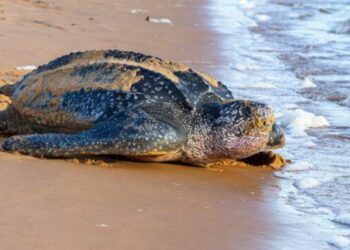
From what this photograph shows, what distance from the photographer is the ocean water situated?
4.20 meters

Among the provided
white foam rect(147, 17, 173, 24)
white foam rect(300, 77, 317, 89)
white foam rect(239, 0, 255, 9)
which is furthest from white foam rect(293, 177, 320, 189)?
white foam rect(239, 0, 255, 9)

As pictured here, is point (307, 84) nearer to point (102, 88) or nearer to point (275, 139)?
point (275, 139)

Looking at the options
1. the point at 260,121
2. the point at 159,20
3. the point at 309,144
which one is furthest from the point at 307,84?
the point at 159,20

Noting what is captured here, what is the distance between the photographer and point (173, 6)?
577 inches

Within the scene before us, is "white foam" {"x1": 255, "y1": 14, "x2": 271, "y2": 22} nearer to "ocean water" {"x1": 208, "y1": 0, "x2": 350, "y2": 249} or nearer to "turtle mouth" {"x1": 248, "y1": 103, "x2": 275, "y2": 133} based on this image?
"ocean water" {"x1": 208, "y1": 0, "x2": 350, "y2": 249}

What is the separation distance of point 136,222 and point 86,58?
2.04 metres

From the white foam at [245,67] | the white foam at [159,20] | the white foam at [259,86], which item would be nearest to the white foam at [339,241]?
the white foam at [259,86]

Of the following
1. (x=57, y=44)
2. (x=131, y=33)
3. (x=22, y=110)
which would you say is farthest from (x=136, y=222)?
(x=131, y=33)

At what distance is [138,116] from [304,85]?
3.43 m

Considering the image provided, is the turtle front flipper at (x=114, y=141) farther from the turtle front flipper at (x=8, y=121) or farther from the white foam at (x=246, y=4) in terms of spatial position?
the white foam at (x=246, y=4)

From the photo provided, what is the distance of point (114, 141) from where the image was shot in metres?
4.31

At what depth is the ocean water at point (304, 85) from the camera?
4199 mm

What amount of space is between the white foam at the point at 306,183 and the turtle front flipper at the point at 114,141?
0.71 metres

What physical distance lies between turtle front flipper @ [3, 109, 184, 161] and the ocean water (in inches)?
28.0
